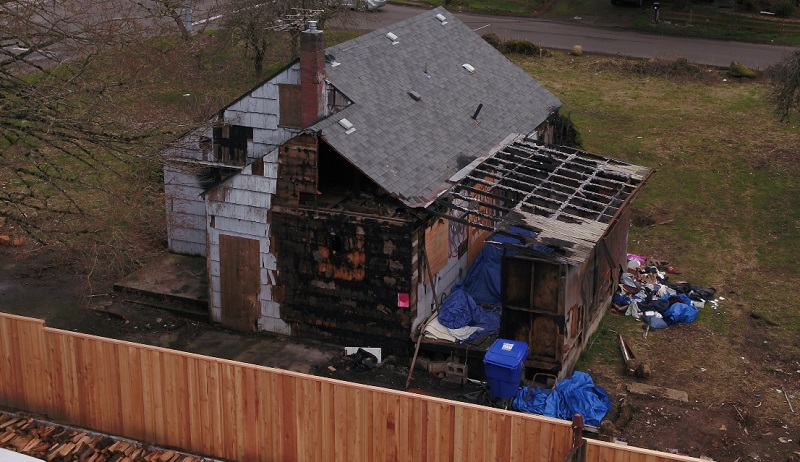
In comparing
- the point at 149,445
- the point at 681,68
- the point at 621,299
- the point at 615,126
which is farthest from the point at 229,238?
the point at 681,68

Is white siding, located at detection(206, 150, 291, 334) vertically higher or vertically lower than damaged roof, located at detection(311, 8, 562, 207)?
lower

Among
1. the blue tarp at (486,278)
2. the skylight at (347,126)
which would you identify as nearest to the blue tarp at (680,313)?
the blue tarp at (486,278)

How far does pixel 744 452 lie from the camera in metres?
16.9

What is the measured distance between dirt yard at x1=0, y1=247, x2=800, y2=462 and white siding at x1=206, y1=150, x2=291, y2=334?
666 millimetres

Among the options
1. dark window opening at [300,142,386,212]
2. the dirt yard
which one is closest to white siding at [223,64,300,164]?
dark window opening at [300,142,386,212]

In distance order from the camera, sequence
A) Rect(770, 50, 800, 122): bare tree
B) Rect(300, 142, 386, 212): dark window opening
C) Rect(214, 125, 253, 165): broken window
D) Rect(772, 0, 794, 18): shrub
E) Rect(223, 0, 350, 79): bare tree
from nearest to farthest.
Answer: Rect(300, 142, 386, 212): dark window opening, Rect(214, 125, 253, 165): broken window, Rect(770, 50, 800, 122): bare tree, Rect(223, 0, 350, 79): bare tree, Rect(772, 0, 794, 18): shrub

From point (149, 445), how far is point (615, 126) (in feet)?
76.7

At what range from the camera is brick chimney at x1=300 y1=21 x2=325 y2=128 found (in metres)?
19.4

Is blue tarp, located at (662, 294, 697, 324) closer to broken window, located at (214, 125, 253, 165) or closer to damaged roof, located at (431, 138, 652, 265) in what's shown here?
damaged roof, located at (431, 138, 652, 265)

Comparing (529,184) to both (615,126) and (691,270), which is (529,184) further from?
(615,126)

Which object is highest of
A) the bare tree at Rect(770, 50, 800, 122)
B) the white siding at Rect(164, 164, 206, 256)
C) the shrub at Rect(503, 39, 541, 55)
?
the bare tree at Rect(770, 50, 800, 122)

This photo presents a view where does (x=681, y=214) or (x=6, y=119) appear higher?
(x=6, y=119)

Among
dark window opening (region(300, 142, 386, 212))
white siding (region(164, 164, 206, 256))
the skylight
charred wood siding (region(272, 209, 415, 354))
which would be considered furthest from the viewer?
white siding (region(164, 164, 206, 256))

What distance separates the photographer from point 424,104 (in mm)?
23016
